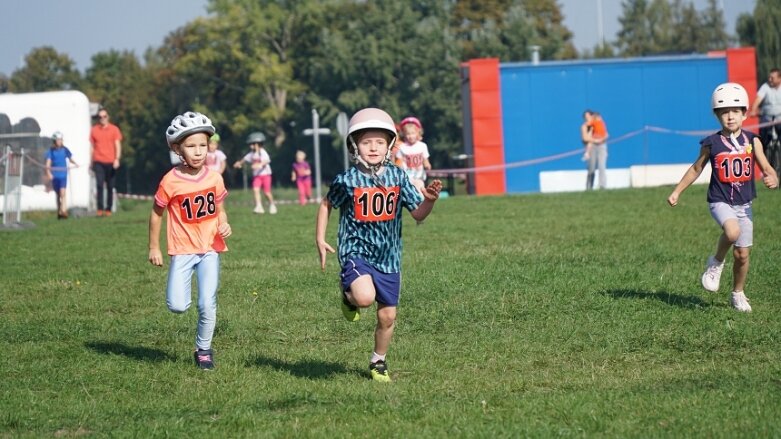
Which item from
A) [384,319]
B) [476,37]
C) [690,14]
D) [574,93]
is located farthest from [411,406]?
[690,14]

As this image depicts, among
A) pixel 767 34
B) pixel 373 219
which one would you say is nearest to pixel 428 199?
pixel 373 219

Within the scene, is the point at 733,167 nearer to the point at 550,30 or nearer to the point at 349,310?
the point at 349,310

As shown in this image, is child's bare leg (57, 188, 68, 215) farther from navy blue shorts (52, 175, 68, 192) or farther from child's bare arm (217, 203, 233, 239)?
child's bare arm (217, 203, 233, 239)

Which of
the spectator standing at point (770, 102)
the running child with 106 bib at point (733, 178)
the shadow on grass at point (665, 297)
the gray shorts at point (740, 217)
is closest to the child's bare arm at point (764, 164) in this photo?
the running child with 106 bib at point (733, 178)

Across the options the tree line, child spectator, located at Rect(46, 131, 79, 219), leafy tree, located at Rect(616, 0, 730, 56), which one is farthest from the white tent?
leafy tree, located at Rect(616, 0, 730, 56)

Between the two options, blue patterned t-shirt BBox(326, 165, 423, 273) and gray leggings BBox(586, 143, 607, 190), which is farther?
gray leggings BBox(586, 143, 607, 190)

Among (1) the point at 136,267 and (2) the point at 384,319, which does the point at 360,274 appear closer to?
(2) the point at 384,319

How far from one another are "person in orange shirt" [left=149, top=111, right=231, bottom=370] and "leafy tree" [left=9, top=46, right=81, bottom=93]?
99.2 m

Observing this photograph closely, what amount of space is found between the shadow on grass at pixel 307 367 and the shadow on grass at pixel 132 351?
0.76m

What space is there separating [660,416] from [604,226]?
1146 cm

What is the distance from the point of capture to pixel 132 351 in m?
9.61

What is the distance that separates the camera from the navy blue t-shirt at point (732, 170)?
10602mm

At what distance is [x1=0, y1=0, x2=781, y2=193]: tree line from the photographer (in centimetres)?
7969

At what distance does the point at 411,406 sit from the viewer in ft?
23.5
